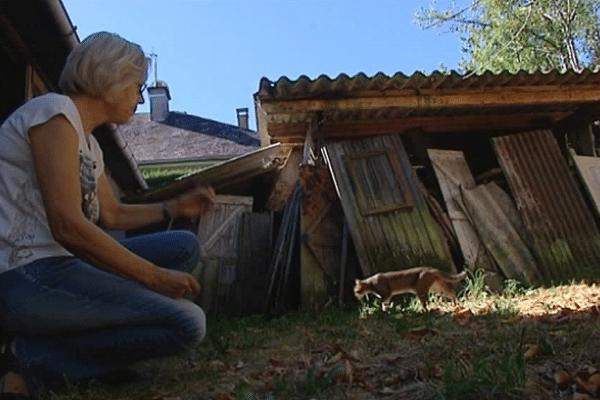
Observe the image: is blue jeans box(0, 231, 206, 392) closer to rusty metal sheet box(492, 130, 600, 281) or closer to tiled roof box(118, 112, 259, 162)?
rusty metal sheet box(492, 130, 600, 281)

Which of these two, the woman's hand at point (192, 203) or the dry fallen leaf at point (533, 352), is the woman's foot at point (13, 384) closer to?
the woman's hand at point (192, 203)

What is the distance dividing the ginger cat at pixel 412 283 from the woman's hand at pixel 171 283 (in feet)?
12.7

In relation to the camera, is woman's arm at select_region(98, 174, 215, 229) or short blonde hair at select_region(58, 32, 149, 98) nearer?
short blonde hair at select_region(58, 32, 149, 98)

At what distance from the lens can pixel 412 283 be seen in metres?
6.15

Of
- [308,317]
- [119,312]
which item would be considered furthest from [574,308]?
[119,312]

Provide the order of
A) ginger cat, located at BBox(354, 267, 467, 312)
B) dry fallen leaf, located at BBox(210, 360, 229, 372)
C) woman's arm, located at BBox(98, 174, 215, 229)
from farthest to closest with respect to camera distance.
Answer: ginger cat, located at BBox(354, 267, 467, 312) → dry fallen leaf, located at BBox(210, 360, 229, 372) → woman's arm, located at BBox(98, 174, 215, 229)

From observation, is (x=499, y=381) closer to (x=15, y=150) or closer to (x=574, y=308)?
(x=15, y=150)

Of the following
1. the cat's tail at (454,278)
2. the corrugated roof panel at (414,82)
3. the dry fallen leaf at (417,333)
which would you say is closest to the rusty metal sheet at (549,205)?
the corrugated roof panel at (414,82)

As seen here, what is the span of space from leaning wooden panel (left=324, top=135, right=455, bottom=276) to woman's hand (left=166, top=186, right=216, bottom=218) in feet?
12.3

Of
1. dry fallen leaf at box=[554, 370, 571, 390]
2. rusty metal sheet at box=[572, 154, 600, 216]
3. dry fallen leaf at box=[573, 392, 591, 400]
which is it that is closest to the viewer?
dry fallen leaf at box=[573, 392, 591, 400]

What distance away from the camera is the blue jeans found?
7.55 feet

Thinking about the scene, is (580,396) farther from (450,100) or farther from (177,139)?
(177,139)

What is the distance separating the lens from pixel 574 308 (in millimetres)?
4656

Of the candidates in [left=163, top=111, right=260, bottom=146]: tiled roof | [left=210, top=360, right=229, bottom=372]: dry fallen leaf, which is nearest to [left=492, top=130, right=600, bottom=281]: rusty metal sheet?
[left=210, top=360, right=229, bottom=372]: dry fallen leaf
